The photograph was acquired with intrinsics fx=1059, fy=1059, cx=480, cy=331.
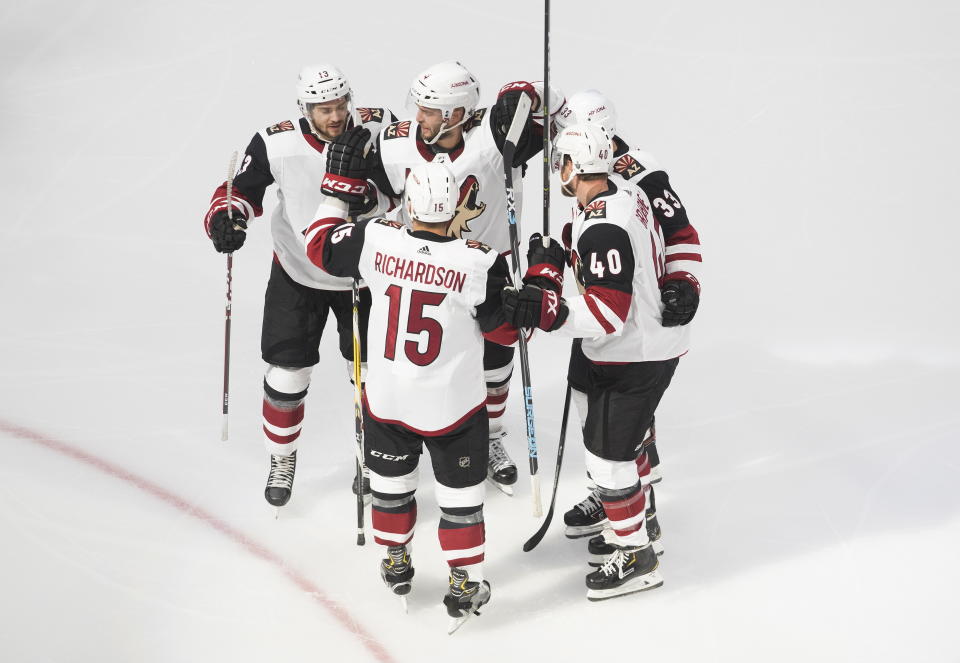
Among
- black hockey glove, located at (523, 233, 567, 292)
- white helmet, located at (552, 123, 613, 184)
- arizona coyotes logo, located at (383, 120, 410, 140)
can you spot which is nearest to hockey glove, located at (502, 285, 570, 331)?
black hockey glove, located at (523, 233, 567, 292)

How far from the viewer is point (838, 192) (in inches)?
247

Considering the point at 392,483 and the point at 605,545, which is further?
the point at 605,545

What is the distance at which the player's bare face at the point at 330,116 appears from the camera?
12.1ft

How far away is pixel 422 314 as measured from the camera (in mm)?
3031

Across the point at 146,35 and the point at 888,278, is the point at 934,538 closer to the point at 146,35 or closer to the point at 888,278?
the point at 888,278

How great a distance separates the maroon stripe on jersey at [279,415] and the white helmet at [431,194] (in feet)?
4.36

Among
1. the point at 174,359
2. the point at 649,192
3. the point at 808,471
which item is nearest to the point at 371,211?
the point at 649,192

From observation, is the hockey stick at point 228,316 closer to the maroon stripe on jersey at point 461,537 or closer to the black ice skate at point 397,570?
the black ice skate at point 397,570

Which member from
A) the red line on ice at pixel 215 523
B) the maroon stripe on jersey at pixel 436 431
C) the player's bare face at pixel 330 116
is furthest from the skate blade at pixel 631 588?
the player's bare face at pixel 330 116

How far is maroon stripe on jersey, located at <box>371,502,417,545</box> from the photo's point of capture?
3.39 m

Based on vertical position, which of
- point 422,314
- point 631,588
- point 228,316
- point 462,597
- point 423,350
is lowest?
point 631,588

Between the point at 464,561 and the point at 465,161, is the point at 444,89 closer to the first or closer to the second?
the point at 465,161

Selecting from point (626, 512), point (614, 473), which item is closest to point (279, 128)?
point (614, 473)

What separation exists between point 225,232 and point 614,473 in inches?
62.6
